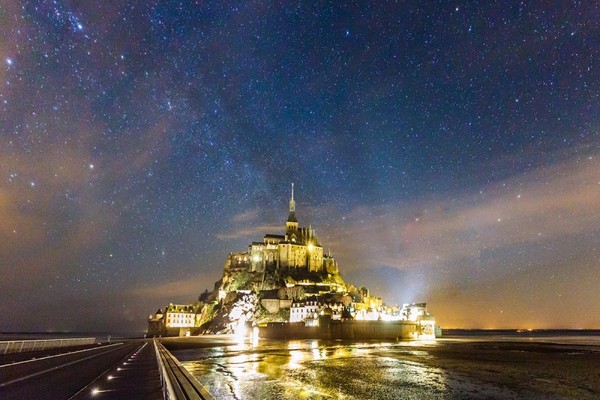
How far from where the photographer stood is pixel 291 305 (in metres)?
124

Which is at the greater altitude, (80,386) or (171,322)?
(80,386)

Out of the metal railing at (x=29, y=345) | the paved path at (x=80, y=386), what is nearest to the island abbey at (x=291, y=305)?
the metal railing at (x=29, y=345)

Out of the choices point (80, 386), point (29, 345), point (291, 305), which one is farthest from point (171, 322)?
point (80, 386)

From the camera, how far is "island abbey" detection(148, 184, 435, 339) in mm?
103000

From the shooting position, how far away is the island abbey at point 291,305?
338ft

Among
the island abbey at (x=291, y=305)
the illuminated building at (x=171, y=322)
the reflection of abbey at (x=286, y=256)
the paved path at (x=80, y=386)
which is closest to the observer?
the paved path at (x=80, y=386)

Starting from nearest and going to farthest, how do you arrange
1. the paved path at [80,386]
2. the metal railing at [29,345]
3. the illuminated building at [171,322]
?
Answer: the paved path at [80,386]
the metal railing at [29,345]
the illuminated building at [171,322]

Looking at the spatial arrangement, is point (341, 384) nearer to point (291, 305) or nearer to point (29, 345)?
point (29, 345)

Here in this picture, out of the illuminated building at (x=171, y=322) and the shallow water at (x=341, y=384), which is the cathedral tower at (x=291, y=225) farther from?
the shallow water at (x=341, y=384)

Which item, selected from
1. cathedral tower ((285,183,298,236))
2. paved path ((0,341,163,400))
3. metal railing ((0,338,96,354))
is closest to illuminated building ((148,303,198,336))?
cathedral tower ((285,183,298,236))

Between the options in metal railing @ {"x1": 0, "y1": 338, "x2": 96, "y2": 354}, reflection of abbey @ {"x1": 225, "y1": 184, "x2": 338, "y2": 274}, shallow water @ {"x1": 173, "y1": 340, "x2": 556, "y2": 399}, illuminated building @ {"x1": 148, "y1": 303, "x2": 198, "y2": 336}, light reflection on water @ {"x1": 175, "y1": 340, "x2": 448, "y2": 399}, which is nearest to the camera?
light reflection on water @ {"x1": 175, "y1": 340, "x2": 448, "y2": 399}

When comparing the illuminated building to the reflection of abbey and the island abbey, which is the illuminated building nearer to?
the island abbey

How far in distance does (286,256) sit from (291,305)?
28564mm

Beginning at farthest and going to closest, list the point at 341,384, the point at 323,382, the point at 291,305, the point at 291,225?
the point at 291,225, the point at 291,305, the point at 323,382, the point at 341,384
